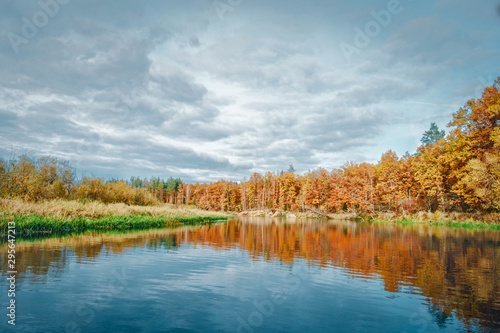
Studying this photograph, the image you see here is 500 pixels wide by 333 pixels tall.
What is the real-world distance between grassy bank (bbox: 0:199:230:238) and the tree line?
574 centimetres

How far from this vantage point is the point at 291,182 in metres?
101

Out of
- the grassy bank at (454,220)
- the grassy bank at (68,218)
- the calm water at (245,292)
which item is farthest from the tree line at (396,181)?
the calm water at (245,292)

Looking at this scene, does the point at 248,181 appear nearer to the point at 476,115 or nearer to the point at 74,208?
the point at 476,115

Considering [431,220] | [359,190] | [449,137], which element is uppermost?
[449,137]

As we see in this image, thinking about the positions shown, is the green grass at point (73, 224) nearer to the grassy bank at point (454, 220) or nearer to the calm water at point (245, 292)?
the calm water at point (245, 292)

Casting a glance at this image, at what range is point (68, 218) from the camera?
24719 millimetres

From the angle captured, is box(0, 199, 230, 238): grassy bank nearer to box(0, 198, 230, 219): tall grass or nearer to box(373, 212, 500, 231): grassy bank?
box(0, 198, 230, 219): tall grass

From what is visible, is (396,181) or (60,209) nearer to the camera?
(60,209)

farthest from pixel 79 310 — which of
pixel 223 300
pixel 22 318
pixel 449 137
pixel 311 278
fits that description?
pixel 449 137

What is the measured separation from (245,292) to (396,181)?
6843 centimetres

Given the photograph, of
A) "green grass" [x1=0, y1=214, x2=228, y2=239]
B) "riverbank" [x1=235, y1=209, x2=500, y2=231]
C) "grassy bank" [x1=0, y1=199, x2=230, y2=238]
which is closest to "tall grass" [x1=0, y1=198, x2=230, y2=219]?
"grassy bank" [x1=0, y1=199, x2=230, y2=238]

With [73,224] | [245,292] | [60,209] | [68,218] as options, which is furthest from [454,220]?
[60,209]

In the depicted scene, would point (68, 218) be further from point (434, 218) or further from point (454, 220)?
point (434, 218)

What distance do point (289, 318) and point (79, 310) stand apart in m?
5.44
